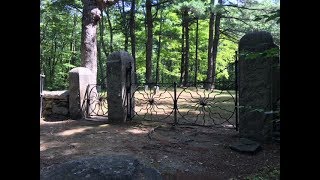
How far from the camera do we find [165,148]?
20.8ft

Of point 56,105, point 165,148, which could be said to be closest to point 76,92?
point 56,105

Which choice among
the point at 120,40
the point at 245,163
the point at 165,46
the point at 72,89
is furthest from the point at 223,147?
the point at 120,40

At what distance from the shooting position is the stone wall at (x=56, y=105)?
31.1 feet

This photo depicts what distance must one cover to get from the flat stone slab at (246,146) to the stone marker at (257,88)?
367 millimetres

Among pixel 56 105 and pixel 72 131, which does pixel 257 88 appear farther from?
pixel 56 105

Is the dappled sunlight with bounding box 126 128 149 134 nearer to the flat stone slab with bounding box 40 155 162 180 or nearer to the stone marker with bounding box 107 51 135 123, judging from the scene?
the stone marker with bounding box 107 51 135 123

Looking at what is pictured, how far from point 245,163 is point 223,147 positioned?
39.4 inches

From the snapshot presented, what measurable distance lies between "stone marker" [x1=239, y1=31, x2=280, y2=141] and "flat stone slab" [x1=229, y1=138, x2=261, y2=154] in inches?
14.4

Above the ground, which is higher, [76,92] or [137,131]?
[76,92]

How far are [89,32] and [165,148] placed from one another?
629 cm

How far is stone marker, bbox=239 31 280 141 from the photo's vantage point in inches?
264

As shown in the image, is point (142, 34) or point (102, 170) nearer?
point (102, 170)
